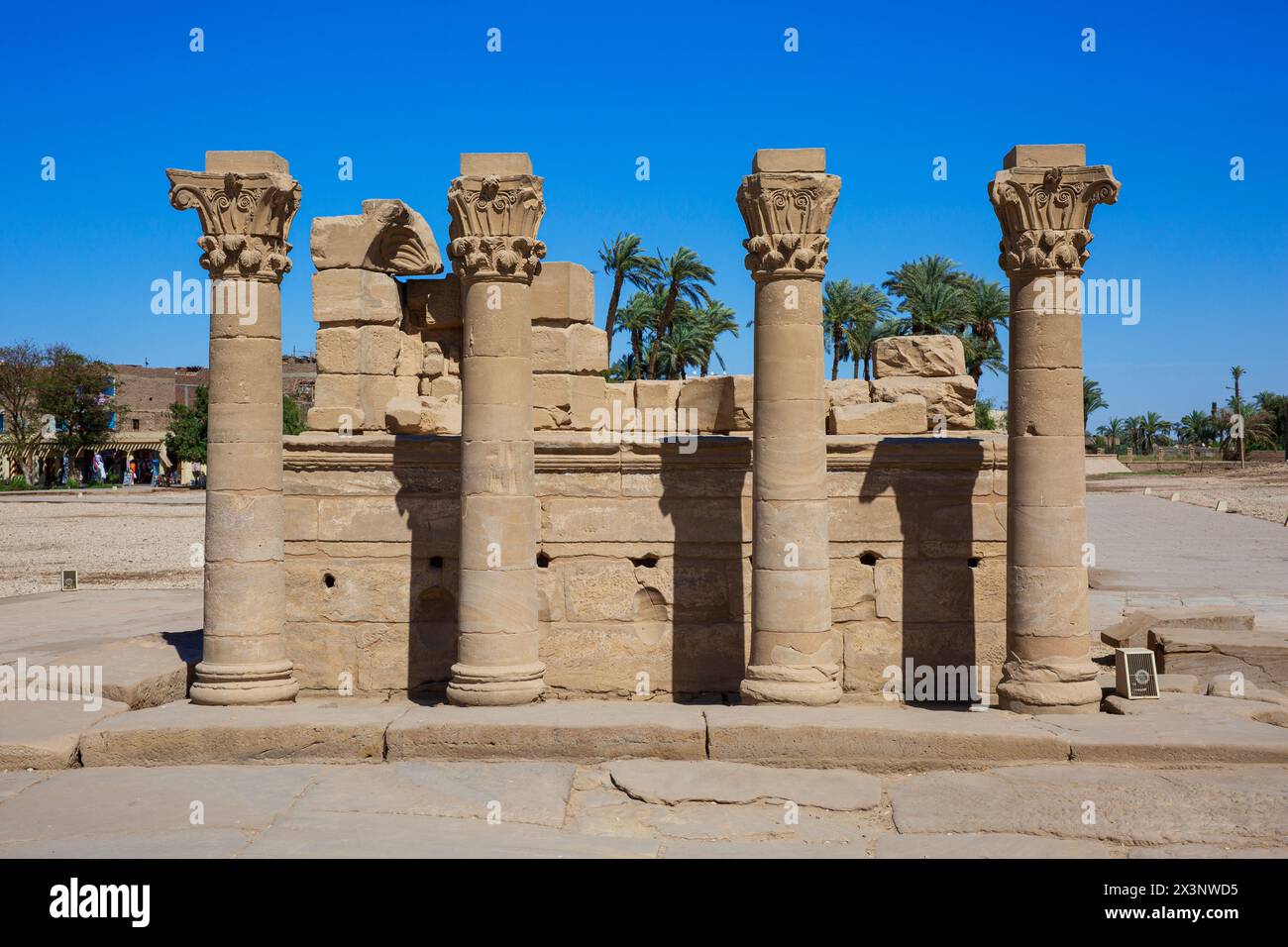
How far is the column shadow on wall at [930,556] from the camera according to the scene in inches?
445

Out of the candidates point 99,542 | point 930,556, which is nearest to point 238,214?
point 930,556

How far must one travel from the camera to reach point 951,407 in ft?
41.7

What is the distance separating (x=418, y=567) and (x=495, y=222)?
3644mm

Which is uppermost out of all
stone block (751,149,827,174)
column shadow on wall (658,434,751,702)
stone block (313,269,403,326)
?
stone block (751,149,827,174)

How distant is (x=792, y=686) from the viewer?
1025 centimetres

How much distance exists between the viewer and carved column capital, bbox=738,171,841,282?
1045 centimetres

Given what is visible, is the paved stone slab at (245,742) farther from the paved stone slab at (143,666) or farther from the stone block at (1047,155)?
the stone block at (1047,155)

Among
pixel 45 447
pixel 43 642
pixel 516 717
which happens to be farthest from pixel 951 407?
pixel 45 447

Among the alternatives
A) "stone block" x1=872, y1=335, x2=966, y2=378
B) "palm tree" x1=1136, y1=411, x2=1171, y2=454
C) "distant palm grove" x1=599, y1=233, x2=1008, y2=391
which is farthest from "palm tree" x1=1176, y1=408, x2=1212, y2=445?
"stone block" x1=872, y1=335, x2=966, y2=378

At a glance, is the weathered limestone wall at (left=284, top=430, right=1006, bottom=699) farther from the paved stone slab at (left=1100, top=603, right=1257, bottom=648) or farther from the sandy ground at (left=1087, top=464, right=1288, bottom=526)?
the sandy ground at (left=1087, top=464, right=1288, bottom=526)

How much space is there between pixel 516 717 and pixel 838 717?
9.23 feet

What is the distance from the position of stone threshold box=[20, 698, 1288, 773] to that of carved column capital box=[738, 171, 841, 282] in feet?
13.8

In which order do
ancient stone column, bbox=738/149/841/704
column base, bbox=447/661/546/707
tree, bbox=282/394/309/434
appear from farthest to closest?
1. tree, bbox=282/394/309/434
2. ancient stone column, bbox=738/149/841/704
3. column base, bbox=447/661/546/707
